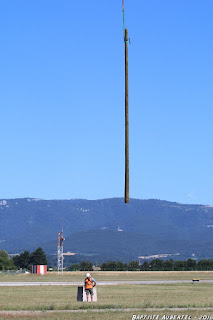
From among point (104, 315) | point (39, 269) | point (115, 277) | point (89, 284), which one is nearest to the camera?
point (104, 315)

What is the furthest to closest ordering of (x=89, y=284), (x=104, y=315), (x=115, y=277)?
(x=115, y=277) → (x=89, y=284) → (x=104, y=315)

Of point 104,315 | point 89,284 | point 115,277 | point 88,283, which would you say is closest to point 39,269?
point 115,277

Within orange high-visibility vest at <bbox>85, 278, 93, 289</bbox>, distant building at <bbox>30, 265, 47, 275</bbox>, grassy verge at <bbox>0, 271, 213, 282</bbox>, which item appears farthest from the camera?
distant building at <bbox>30, 265, 47, 275</bbox>

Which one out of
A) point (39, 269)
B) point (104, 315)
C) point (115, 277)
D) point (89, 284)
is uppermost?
point (39, 269)

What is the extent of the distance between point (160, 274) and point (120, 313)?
113 metres

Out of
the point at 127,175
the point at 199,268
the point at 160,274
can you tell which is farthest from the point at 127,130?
the point at 199,268

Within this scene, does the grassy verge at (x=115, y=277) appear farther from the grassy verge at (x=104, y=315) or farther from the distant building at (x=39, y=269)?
the grassy verge at (x=104, y=315)

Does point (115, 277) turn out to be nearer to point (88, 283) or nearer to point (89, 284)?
point (89, 284)

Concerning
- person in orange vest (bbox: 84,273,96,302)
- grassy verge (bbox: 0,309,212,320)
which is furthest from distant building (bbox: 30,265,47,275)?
grassy verge (bbox: 0,309,212,320)

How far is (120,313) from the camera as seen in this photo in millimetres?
39750

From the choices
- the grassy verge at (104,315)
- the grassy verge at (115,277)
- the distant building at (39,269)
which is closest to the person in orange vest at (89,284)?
the grassy verge at (104,315)

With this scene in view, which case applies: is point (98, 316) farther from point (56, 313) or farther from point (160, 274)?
point (160, 274)

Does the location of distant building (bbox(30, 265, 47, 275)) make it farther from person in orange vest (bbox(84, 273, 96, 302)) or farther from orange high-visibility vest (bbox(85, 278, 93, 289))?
orange high-visibility vest (bbox(85, 278, 93, 289))

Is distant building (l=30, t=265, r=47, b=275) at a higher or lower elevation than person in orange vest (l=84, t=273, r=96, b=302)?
higher
